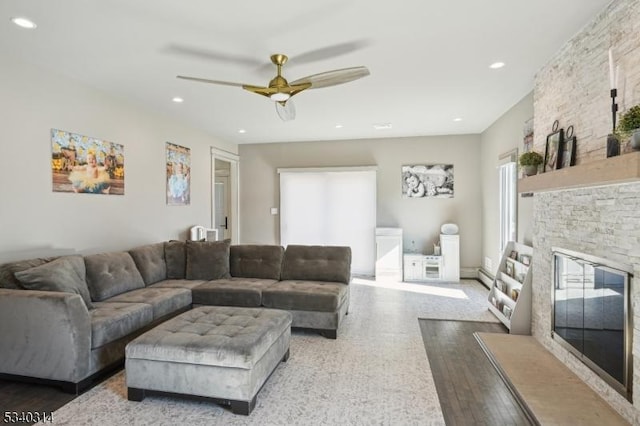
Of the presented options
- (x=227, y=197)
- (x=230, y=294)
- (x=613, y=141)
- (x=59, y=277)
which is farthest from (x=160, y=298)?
(x=227, y=197)

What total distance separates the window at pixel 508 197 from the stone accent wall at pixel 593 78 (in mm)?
1406

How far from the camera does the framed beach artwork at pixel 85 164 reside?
136 inches

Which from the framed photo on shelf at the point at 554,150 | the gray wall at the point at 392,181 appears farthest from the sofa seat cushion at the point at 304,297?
the gray wall at the point at 392,181

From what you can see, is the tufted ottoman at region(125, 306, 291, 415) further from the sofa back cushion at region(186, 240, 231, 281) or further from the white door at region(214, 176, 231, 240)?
the white door at region(214, 176, 231, 240)

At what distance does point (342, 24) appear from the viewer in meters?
2.56

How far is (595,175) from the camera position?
2.12 m

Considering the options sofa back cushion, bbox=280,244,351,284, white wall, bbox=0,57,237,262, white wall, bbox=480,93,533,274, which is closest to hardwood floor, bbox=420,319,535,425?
sofa back cushion, bbox=280,244,351,284

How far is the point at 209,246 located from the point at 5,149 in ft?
7.22

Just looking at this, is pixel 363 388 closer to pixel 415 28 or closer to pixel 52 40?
pixel 415 28

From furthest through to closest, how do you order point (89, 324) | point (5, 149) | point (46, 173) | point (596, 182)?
1. point (46, 173)
2. point (5, 149)
3. point (89, 324)
4. point (596, 182)

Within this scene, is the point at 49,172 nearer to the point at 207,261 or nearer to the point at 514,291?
the point at 207,261

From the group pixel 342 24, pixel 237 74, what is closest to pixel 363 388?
pixel 342 24

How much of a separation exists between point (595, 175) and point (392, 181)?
185 inches

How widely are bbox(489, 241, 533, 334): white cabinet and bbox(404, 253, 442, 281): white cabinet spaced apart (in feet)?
5.65
